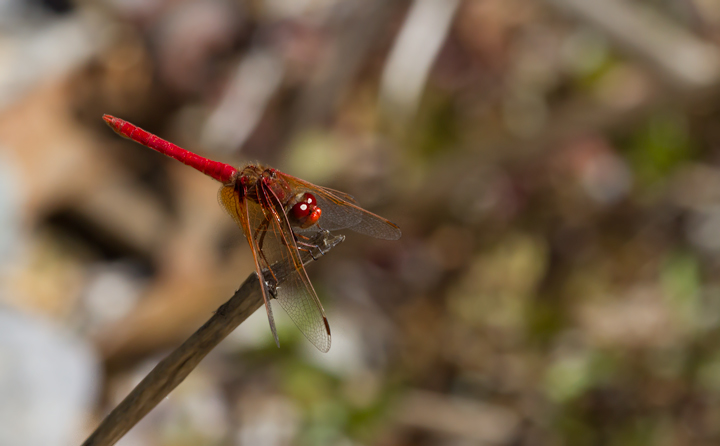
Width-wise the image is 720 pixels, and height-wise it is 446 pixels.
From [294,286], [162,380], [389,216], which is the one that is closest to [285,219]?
[294,286]

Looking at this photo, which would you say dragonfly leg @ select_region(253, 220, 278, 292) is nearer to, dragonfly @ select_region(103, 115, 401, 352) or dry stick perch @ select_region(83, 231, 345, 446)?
dragonfly @ select_region(103, 115, 401, 352)

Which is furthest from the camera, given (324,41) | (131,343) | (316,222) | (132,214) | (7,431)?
(324,41)

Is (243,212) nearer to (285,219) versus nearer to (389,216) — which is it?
(285,219)

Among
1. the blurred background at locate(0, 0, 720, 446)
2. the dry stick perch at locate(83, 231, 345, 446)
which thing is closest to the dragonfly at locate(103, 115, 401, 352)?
the dry stick perch at locate(83, 231, 345, 446)

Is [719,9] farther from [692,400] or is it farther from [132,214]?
[132,214]

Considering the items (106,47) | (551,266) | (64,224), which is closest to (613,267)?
(551,266)

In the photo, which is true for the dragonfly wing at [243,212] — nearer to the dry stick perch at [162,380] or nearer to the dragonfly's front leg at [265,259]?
the dragonfly's front leg at [265,259]

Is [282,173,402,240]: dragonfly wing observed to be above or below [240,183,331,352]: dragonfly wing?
above
